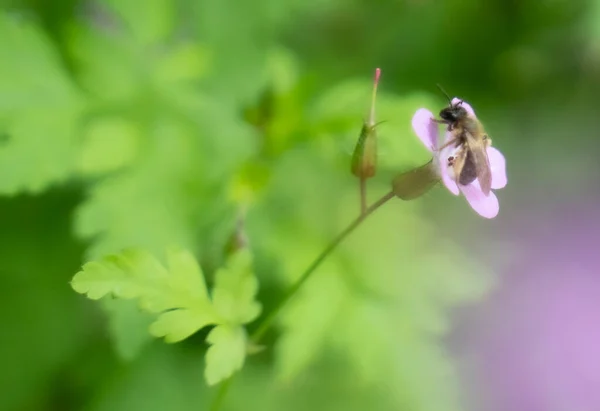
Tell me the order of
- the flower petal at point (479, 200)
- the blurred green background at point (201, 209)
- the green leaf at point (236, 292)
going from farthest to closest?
the blurred green background at point (201, 209) < the green leaf at point (236, 292) < the flower petal at point (479, 200)

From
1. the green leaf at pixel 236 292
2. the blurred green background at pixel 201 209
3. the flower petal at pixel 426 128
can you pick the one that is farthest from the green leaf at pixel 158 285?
the flower petal at pixel 426 128

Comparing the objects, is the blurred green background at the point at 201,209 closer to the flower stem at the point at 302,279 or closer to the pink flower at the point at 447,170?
the flower stem at the point at 302,279

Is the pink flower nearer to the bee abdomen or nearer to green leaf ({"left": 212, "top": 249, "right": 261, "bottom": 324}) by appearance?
the bee abdomen

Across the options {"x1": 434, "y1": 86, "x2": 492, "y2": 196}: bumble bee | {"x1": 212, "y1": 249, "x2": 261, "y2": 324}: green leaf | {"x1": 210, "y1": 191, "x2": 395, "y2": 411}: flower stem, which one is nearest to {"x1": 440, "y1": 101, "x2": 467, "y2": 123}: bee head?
{"x1": 434, "y1": 86, "x2": 492, "y2": 196}: bumble bee

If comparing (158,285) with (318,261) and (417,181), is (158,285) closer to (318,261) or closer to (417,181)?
(318,261)

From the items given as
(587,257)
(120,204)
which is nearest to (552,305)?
(587,257)

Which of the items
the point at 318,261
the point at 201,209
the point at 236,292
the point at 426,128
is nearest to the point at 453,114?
the point at 426,128
